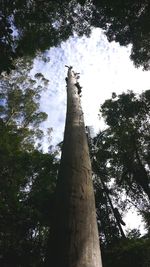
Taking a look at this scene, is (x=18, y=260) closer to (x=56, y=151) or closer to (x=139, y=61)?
(x=56, y=151)

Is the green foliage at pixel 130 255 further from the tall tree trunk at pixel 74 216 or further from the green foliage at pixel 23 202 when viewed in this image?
the tall tree trunk at pixel 74 216

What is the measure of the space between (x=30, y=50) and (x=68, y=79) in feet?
5.93

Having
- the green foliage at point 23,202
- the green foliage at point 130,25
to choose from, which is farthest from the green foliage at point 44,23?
the green foliage at point 23,202

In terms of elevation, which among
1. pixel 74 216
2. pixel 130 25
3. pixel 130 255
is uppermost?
pixel 130 25

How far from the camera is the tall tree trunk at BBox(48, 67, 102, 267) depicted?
5.77 feet

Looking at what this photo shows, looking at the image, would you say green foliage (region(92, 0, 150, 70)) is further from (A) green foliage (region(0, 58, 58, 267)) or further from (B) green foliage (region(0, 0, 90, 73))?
(A) green foliage (region(0, 58, 58, 267))

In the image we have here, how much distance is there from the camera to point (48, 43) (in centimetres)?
990

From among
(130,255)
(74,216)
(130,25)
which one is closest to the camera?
(74,216)

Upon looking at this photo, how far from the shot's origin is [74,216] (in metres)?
2.10

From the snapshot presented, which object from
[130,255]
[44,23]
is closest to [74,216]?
[130,255]

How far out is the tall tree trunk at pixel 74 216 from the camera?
5.77ft

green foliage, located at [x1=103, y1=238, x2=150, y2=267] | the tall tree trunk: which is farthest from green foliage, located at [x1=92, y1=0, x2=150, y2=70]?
green foliage, located at [x1=103, y1=238, x2=150, y2=267]

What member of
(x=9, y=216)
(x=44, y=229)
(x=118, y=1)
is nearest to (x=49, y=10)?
(x=118, y=1)

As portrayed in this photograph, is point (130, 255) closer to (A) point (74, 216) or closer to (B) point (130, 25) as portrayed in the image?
(A) point (74, 216)
